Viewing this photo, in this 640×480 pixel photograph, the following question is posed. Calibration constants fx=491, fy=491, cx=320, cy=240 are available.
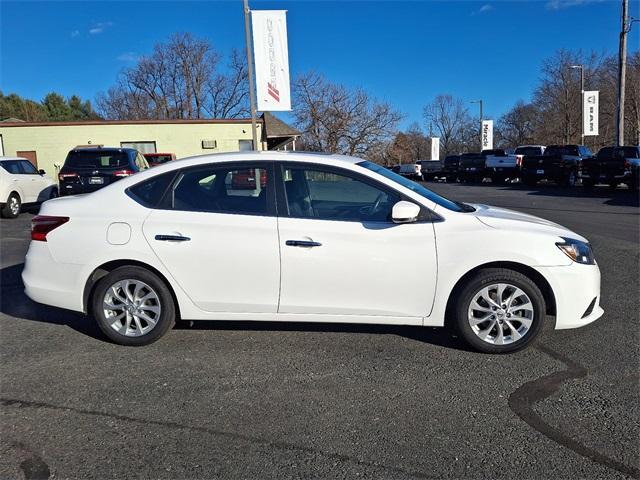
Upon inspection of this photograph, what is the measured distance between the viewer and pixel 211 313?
410cm

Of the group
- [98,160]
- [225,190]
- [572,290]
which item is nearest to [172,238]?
[225,190]

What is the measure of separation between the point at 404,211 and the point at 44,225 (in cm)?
302

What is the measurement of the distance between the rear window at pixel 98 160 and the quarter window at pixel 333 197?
31.2 feet

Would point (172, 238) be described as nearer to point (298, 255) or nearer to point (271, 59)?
point (298, 255)

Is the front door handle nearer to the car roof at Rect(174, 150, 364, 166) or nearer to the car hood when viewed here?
the car roof at Rect(174, 150, 364, 166)

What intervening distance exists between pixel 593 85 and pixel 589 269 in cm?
5004

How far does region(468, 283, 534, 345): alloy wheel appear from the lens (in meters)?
3.83

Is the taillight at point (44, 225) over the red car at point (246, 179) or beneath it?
beneath

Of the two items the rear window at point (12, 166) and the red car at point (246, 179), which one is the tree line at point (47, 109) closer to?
the rear window at point (12, 166)

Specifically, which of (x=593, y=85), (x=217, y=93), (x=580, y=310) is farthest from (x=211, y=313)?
(x=217, y=93)

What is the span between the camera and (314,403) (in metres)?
3.21

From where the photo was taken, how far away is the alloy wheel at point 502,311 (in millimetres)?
3832

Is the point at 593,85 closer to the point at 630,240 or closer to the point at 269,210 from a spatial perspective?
the point at 630,240

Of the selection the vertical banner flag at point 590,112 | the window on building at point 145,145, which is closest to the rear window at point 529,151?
the vertical banner flag at point 590,112
